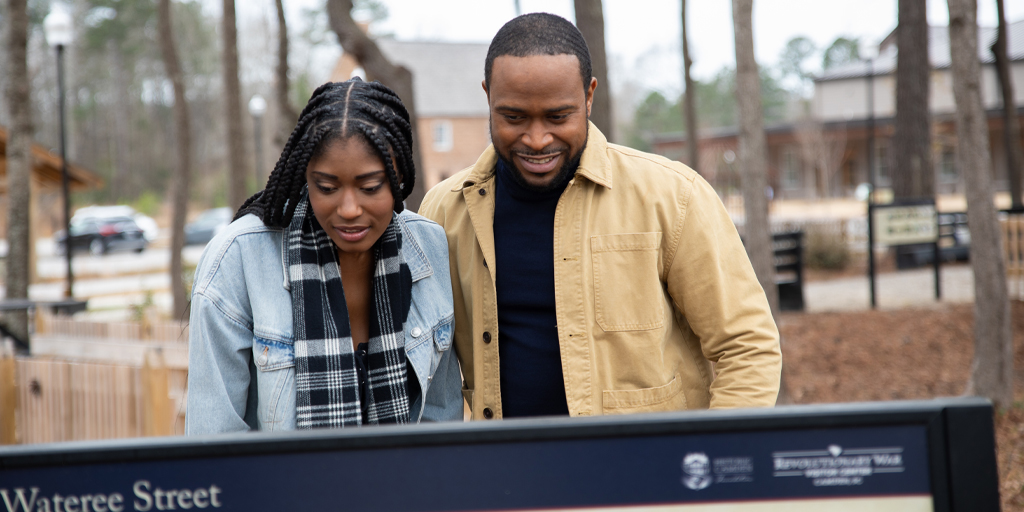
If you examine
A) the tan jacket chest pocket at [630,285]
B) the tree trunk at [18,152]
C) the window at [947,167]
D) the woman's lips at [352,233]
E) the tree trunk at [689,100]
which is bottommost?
the tan jacket chest pocket at [630,285]

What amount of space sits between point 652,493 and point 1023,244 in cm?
1110

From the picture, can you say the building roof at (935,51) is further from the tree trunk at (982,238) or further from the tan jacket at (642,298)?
the tan jacket at (642,298)

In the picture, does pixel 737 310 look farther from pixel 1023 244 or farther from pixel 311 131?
pixel 1023 244

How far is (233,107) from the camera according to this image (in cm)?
1102

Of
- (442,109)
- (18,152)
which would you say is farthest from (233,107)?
(442,109)

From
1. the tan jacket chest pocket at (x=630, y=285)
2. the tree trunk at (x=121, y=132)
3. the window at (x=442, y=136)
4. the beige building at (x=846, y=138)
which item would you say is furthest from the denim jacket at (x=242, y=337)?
the tree trunk at (x=121, y=132)

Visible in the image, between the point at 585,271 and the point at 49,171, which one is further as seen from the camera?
the point at 49,171

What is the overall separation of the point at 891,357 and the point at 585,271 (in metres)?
7.29

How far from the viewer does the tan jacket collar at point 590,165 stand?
7.33 ft

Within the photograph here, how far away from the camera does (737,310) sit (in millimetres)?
2135

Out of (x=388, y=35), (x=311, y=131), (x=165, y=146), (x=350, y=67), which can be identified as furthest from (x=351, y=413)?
(x=165, y=146)

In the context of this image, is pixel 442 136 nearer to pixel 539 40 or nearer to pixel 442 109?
pixel 442 109

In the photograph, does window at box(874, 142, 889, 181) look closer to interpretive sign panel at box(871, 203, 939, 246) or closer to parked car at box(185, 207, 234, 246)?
interpretive sign panel at box(871, 203, 939, 246)

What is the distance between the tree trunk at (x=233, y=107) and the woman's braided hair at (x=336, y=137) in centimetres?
954
